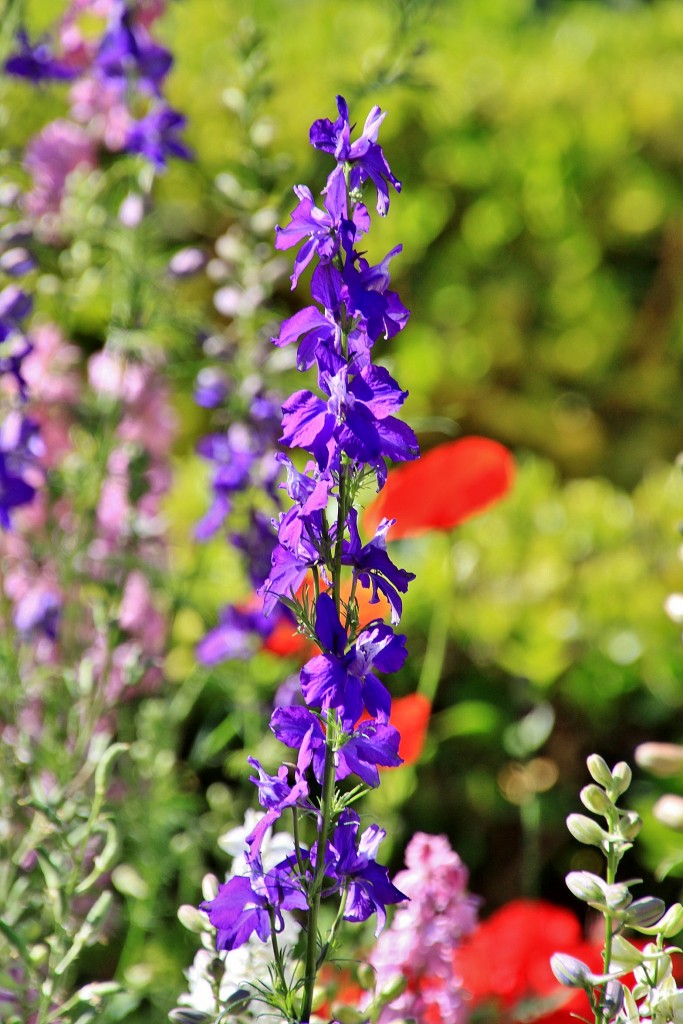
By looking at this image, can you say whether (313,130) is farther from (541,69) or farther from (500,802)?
(541,69)

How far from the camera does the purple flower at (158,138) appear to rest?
Result: 1245mm

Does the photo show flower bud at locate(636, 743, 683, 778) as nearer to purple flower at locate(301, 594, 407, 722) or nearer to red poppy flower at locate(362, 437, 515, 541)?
purple flower at locate(301, 594, 407, 722)

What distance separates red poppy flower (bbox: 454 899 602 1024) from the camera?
1047 millimetres

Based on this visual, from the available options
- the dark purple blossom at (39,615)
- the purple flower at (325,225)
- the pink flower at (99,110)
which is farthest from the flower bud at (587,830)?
the pink flower at (99,110)

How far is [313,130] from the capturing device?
2.11ft

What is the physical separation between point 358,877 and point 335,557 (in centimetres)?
18

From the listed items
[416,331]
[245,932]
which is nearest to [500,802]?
[245,932]

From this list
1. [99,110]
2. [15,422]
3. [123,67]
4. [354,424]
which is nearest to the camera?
[354,424]

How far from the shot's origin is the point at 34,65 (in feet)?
4.15

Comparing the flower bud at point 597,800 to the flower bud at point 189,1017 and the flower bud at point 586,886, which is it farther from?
the flower bud at point 189,1017

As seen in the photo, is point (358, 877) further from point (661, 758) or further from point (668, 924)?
point (661, 758)

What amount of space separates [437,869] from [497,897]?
37.6 inches

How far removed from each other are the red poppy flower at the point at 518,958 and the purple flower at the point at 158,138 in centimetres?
83

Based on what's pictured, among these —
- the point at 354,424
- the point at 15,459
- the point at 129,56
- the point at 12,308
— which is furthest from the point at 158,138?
the point at 354,424
